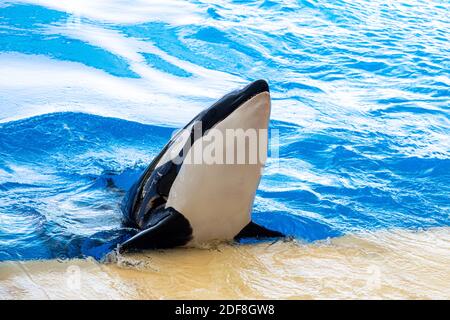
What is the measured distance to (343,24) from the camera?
13.0 m

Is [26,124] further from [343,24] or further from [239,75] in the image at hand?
[343,24]

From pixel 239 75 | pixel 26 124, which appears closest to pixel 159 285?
pixel 26 124

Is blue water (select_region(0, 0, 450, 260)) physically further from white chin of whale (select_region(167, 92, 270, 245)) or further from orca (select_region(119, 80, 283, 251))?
white chin of whale (select_region(167, 92, 270, 245))

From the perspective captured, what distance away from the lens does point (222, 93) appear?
9.58 m

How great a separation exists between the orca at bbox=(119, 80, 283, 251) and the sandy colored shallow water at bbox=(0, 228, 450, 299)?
11 centimetres

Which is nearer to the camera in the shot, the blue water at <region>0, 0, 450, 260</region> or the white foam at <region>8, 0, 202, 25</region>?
the blue water at <region>0, 0, 450, 260</region>

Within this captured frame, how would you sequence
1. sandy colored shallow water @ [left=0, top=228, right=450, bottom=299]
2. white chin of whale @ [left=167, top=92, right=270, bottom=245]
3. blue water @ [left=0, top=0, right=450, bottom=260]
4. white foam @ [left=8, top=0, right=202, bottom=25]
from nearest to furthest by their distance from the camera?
sandy colored shallow water @ [left=0, top=228, right=450, bottom=299] < white chin of whale @ [left=167, top=92, right=270, bottom=245] < blue water @ [left=0, top=0, right=450, bottom=260] < white foam @ [left=8, top=0, right=202, bottom=25]

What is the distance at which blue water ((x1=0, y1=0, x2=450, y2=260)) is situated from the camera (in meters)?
5.88

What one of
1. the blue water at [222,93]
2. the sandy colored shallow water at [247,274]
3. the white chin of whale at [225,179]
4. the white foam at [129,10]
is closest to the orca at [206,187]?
the white chin of whale at [225,179]

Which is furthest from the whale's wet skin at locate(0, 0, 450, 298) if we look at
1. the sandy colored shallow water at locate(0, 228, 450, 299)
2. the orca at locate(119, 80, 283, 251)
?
the orca at locate(119, 80, 283, 251)

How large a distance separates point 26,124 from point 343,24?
7193mm

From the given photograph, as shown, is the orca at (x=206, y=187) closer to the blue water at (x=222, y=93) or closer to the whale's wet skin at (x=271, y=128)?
the whale's wet skin at (x=271, y=128)

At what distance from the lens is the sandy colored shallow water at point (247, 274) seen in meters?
3.64

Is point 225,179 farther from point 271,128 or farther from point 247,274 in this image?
point 271,128
